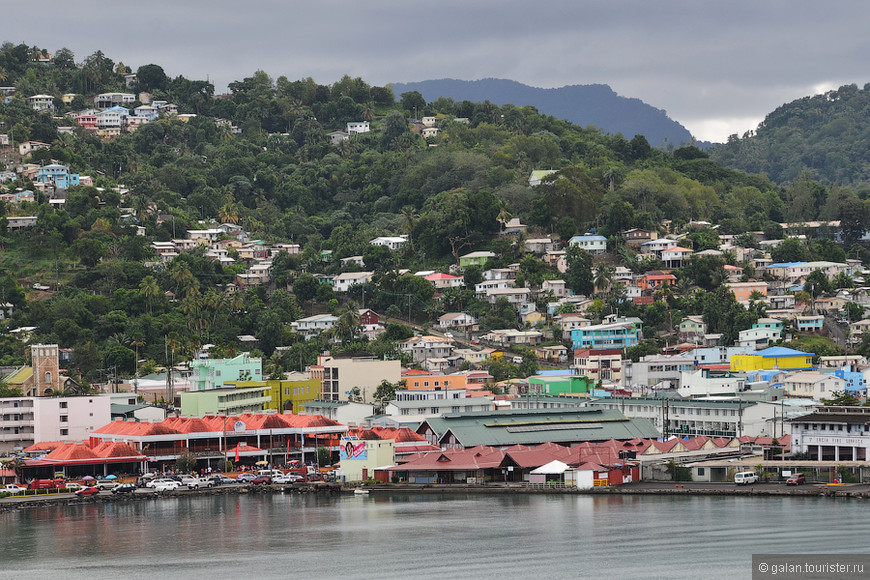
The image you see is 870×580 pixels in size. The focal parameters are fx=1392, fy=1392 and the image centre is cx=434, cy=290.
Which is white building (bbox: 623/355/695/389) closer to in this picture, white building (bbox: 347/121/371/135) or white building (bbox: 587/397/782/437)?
white building (bbox: 587/397/782/437)

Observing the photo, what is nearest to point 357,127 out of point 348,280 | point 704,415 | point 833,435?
point 348,280

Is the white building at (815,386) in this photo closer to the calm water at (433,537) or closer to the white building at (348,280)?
the calm water at (433,537)

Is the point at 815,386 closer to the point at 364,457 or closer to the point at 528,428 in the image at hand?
the point at 528,428

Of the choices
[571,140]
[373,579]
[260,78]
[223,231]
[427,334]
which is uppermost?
[260,78]

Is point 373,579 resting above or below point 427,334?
below

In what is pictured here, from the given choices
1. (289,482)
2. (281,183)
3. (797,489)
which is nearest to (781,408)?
(797,489)

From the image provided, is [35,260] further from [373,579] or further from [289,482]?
[373,579]

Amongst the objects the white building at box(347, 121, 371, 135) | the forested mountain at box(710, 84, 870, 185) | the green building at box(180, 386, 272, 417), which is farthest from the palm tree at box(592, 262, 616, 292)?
the forested mountain at box(710, 84, 870, 185)
